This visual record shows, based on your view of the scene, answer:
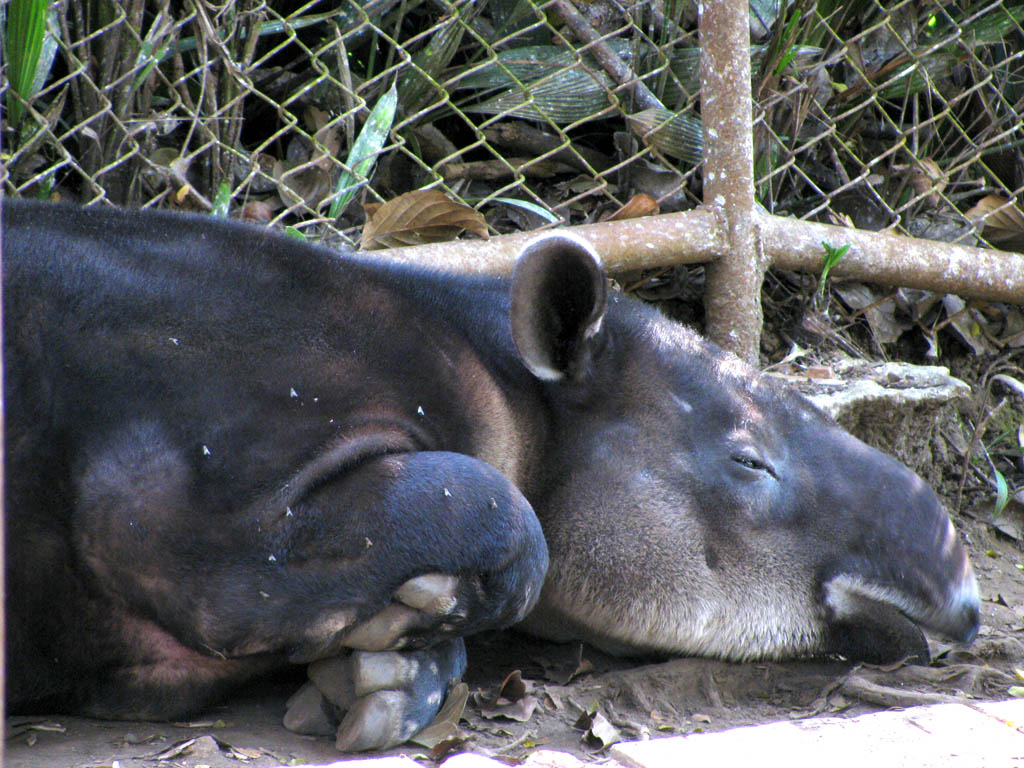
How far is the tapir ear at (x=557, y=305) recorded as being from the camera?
8.20ft

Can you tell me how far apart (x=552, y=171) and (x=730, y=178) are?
110cm

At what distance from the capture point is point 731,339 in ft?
13.9

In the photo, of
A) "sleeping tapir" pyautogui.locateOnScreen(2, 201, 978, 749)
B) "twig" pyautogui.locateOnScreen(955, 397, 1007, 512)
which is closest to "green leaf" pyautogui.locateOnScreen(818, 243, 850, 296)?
"twig" pyautogui.locateOnScreen(955, 397, 1007, 512)

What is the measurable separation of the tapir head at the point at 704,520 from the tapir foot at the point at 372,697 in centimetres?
51

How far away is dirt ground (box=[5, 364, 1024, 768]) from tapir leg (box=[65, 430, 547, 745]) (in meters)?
0.17

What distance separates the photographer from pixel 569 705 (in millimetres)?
2512

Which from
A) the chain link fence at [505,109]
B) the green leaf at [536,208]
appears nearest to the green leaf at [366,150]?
the chain link fence at [505,109]

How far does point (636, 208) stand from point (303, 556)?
265cm

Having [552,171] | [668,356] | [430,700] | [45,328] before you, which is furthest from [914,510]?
[552,171]

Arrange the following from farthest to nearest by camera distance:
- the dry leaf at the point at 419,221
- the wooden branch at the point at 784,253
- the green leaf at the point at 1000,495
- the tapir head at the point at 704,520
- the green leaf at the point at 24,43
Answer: the green leaf at the point at 1000,495
the dry leaf at the point at 419,221
the wooden branch at the point at 784,253
the green leaf at the point at 24,43
the tapir head at the point at 704,520

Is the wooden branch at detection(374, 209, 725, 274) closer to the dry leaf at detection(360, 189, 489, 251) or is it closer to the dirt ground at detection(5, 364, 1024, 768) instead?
the dry leaf at detection(360, 189, 489, 251)

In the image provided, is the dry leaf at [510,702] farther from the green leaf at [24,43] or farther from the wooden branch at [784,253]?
the green leaf at [24,43]

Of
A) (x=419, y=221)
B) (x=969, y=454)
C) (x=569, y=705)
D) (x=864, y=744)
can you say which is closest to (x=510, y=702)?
(x=569, y=705)

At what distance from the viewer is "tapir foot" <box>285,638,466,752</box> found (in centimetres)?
217
